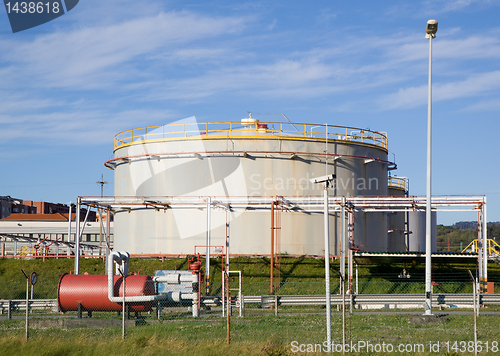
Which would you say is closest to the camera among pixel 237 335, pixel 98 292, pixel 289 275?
pixel 237 335

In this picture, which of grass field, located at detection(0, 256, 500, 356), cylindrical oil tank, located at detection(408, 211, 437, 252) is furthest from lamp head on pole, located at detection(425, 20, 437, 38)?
cylindrical oil tank, located at detection(408, 211, 437, 252)

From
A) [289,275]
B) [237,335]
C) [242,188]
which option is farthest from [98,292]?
[242,188]

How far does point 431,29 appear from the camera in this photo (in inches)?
788

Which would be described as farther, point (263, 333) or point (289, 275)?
point (289, 275)

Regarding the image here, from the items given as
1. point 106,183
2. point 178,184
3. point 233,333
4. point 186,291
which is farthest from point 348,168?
point 106,183

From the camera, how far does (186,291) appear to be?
73.2 feet

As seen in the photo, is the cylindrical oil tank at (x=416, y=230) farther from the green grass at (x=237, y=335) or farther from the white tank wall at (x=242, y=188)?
the green grass at (x=237, y=335)

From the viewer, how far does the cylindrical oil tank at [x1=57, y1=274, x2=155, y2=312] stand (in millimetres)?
20578

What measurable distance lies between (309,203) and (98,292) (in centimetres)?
1538

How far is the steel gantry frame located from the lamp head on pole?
10983mm

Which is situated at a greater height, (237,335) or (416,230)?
(416,230)

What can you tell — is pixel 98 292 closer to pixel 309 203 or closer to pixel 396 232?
pixel 309 203

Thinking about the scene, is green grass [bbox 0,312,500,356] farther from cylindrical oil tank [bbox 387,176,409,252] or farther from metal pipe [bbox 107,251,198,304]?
cylindrical oil tank [bbox 387,176,409,252]

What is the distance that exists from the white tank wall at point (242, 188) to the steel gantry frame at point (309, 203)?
0.69 metres
